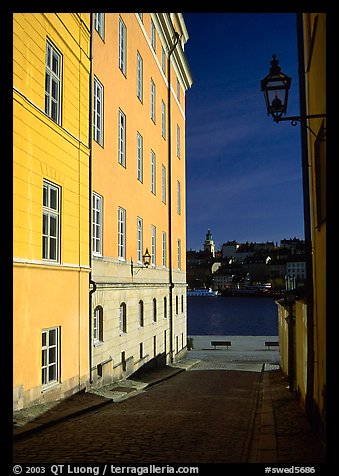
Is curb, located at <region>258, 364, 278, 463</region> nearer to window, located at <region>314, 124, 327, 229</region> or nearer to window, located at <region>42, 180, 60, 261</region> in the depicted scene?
window, located at <region>314, 124, 327, 229</region>

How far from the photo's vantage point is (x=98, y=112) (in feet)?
56.4

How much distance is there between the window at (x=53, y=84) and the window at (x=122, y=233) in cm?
688

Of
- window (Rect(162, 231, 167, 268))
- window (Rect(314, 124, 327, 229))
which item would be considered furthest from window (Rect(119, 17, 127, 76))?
window (Rect(314, 124, 327, 229))

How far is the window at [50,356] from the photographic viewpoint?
1196cm

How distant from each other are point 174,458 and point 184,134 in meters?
30.9

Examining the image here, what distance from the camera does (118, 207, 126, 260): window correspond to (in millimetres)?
19566

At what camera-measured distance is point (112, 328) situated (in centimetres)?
1748

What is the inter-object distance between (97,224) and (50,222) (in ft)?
13.8

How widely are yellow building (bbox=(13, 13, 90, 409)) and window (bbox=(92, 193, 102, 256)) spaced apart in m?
1.27

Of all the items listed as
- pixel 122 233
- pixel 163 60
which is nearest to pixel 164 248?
pixel 122 233

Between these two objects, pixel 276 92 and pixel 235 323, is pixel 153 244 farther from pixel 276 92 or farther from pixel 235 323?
pixel 235 323
